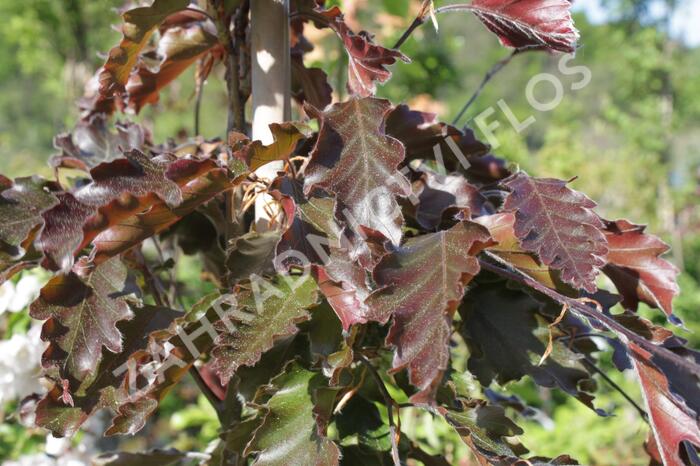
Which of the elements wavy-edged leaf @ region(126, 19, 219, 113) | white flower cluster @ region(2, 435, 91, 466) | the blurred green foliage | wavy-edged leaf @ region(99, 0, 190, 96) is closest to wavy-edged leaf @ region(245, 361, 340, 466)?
wavy-edged leaf @ region(99, 0, 190, 96)

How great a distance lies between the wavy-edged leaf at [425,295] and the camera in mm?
582

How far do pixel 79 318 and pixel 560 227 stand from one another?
566 mm

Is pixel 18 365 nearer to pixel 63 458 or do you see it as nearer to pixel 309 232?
pixel 63 458


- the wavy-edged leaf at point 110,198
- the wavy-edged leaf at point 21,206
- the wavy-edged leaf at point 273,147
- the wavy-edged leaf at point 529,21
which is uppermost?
the wavy-edged leaf at point 529,21

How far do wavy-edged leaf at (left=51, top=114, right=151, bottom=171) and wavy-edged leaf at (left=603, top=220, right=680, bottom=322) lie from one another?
0.74 meters

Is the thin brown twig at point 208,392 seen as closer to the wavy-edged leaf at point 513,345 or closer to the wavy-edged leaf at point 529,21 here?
the wavy-edged leaf at point 513,345

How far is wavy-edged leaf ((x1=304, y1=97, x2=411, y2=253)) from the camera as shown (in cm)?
68

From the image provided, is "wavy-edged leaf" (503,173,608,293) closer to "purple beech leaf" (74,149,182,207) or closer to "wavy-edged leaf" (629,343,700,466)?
"wavy-edged leaf" (629,343,700,466)

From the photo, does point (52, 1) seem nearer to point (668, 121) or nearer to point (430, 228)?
point (668, 121)

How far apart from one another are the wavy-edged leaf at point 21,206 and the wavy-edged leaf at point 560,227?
591 millimetres

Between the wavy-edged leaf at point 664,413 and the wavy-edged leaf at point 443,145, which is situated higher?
the wavy-edged leaf at point 443,145

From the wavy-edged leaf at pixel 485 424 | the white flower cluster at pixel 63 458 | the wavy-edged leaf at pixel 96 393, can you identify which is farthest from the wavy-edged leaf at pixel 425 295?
the white flower cluster at pixel 63 458

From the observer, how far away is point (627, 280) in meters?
0.93

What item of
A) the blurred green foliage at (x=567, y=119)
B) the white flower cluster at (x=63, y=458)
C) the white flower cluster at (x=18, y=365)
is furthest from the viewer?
the blurred green foliage at (x=567, y=119)
